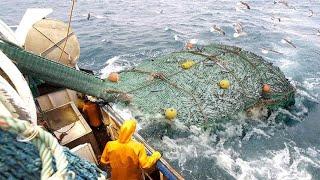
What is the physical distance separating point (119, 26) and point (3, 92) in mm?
24661

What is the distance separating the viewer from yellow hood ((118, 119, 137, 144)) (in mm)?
A: 5035

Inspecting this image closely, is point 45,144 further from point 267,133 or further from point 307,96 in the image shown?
point 307,96

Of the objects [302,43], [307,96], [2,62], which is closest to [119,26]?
[302,43]

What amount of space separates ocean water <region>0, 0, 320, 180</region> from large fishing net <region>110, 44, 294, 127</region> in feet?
1.85

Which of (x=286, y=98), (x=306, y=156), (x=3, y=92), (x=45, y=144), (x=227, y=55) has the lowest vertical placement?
(x=306, y=156)

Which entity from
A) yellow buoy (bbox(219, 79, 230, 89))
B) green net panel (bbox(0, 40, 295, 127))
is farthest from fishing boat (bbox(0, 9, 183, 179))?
yellow buoy (bbox(219, 79, 230, 89))

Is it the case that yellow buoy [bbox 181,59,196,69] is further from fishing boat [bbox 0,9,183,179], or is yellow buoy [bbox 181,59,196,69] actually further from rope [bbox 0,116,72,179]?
rope [bbox 0,116,72,179]

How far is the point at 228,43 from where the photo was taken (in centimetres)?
2075

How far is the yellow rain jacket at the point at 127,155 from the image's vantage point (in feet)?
17.0

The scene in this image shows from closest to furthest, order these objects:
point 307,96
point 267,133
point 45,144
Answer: point 45,144, point 267,133, point 307,96

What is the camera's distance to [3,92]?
179 cm

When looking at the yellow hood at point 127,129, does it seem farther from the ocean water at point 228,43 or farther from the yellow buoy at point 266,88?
the yellow buoy at point 266,88

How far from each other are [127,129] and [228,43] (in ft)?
55.5

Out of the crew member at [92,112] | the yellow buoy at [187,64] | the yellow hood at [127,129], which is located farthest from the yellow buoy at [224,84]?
the yellow hood at [127,129]
